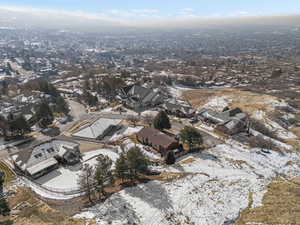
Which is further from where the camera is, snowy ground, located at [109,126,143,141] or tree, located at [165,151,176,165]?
snowy ground, located at [109,126,143,141]

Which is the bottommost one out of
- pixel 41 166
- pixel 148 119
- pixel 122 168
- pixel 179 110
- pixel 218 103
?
pixel 218 103

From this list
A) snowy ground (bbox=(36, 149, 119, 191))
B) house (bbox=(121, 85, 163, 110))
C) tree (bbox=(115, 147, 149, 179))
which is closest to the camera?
tree (bbox=(115, 147, 149, 179))

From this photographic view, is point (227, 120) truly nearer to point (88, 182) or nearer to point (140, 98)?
point (140, 98)

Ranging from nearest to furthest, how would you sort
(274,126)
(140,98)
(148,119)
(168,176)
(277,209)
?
(277,209) → (168,176) → (148,119) → (274,126) → (140,98)

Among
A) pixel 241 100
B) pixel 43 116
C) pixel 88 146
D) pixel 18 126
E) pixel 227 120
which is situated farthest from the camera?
pixel 241 100

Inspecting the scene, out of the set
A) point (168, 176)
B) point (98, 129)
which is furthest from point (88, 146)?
point (168, 176)

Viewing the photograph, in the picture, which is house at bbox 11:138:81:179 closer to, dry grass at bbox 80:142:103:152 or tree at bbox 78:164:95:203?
dry grass at bbox 80:142:103:152

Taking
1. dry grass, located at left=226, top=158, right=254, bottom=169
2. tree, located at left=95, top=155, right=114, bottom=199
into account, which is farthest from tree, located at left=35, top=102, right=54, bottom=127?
dry grass, located at left=226, top=158, right=254, bottom=169
